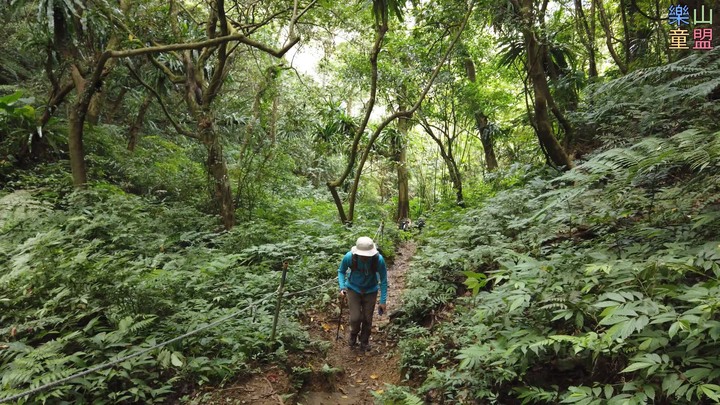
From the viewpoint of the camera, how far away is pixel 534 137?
11.1m

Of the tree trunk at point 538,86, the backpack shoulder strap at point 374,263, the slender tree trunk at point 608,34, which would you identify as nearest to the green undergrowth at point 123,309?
the backpack shoulder strap at point 374,263

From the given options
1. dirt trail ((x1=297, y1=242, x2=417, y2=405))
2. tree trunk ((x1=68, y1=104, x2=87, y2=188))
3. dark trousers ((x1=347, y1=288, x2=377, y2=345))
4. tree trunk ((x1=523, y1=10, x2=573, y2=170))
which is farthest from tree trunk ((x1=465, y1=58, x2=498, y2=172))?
tree trunk ((x1=68, y1=104, x2=87, y2=188))

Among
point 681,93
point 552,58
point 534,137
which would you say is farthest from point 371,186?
point 681,93

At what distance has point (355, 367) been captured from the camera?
496 centimetres

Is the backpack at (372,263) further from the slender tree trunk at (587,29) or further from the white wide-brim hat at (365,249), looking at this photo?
the slender tree trunk at (587,29)

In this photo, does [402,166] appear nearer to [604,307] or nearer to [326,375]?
[326,375]

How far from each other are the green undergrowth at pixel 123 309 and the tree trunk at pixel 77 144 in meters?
0.93

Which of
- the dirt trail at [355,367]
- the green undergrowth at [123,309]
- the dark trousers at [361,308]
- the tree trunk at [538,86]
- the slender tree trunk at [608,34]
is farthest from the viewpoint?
the slender tree trunk at [608,34]

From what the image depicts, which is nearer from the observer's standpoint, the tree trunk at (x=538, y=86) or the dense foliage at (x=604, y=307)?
the dense foliage at (x=604, y=307)

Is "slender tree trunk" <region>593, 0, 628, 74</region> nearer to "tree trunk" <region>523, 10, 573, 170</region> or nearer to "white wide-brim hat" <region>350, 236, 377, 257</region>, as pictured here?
"tree trunk" <region>523, 10, 573, 170</region>

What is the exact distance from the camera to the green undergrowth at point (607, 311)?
2.23 m

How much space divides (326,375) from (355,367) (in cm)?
80

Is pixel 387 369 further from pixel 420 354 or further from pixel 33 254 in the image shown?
pixel 33 254

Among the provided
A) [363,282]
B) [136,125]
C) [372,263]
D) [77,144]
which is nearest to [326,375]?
[363,282]
